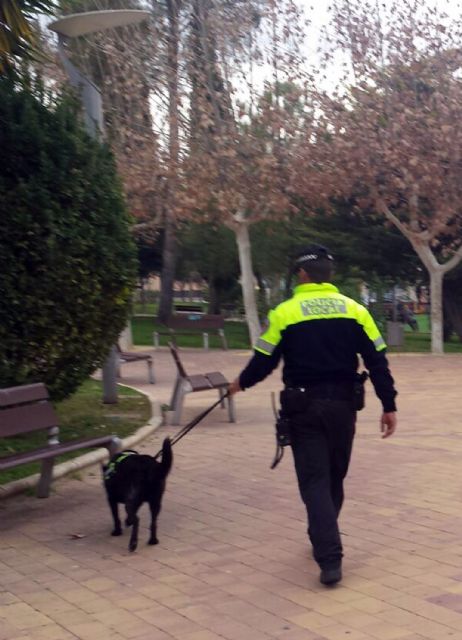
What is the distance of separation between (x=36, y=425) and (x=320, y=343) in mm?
2925

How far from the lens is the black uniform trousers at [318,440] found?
546 centimetres

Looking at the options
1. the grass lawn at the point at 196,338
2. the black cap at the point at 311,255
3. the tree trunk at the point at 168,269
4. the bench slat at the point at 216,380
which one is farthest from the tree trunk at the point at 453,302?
the black cap at the point at 311,255

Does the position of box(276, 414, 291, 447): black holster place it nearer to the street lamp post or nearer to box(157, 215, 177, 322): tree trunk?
the street lamp post

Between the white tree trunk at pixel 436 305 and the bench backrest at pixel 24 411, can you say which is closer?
the bench backrest at pixel 24 411

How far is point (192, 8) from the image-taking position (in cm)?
2572

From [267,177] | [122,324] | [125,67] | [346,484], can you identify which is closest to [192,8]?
[125,67]

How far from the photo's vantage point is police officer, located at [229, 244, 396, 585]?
552 cm

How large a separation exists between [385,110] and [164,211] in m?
6.81

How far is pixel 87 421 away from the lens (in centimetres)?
1155

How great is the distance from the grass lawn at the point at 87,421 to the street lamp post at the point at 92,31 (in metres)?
0.47

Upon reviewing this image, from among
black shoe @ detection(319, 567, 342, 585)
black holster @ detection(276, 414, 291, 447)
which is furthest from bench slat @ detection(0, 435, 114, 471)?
black shoe @ detection(319, 567, 342, 585)

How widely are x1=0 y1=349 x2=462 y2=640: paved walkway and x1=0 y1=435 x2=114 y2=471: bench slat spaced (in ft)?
1.51

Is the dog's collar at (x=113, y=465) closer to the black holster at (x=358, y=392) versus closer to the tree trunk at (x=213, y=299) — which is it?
the black holster at (x=358, y=392)

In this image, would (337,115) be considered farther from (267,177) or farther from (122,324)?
(122,324)
